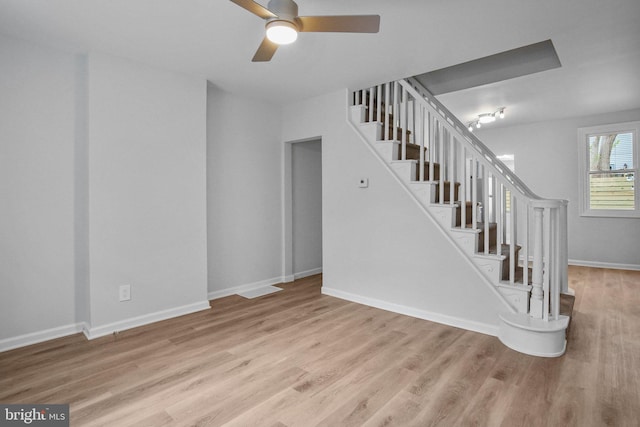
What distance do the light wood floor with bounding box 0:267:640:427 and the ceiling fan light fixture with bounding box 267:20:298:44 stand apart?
209 cm

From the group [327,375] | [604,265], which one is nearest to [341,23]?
[327,375]

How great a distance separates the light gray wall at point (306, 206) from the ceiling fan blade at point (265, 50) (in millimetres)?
2267

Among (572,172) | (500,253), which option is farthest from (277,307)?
(572,172)

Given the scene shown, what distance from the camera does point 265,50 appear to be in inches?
88.9

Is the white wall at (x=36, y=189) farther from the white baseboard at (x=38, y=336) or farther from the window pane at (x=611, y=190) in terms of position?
the window pane at (x=611, y=190)

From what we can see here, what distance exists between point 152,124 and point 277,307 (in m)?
2.16

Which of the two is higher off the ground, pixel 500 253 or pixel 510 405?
pixel 500 253

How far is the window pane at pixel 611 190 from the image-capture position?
5.09 metres

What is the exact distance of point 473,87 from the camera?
12.3 feet

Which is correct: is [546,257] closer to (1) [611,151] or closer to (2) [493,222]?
(2) [493,222]

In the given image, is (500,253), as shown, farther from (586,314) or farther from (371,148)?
(371,148)

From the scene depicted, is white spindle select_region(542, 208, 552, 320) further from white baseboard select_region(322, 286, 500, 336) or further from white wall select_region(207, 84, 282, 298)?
white wall select_region(207, 84, 282, 298)

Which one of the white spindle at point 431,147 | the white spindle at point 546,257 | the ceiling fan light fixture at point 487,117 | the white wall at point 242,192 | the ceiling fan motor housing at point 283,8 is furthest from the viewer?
the ceiling fan light fixture at point 487,117

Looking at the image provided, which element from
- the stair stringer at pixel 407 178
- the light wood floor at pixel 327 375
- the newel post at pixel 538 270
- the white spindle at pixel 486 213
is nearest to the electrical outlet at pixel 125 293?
the light wood floor at pixel 327 375
